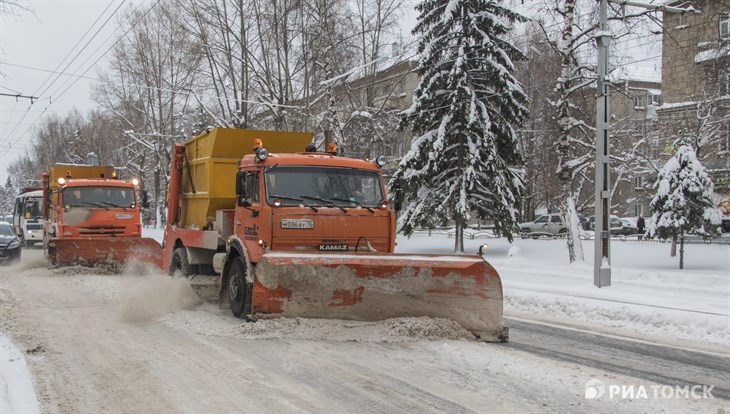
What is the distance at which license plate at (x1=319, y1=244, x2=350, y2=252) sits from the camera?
902 centimetres

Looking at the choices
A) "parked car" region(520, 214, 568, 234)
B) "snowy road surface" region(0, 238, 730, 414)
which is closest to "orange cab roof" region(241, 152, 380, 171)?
"snowy road surface" region(0, 238, 730, 414)

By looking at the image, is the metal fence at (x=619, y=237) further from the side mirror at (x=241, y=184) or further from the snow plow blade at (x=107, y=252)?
the side mirror at (x=241, y=184)

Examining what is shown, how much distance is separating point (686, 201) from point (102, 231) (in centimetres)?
1799

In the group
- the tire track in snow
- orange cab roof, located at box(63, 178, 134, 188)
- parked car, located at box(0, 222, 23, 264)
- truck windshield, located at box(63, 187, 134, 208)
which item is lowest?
the tire track in snow

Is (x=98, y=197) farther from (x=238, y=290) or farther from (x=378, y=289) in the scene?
(x=378, y=289)

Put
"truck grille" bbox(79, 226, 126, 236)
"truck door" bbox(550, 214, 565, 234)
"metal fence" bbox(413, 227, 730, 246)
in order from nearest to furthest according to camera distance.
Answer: "truck grille" bbox(79, 226, 126, 236)
"metal fence" bbox(413, 227, 730, 246)
"truck door" bbox(550, 214, 565, 234)

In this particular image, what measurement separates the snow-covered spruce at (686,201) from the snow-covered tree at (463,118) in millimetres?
5459

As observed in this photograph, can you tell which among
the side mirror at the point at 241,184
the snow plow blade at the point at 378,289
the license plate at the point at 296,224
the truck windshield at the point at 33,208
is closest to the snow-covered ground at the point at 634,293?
the snow plow blade at the point at 378,289

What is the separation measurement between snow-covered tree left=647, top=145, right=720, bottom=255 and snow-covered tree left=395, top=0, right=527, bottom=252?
5.44 metres

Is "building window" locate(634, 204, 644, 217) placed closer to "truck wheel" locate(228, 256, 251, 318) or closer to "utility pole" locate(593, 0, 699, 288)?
"utility pole" locate(593, 0, 699, 288)

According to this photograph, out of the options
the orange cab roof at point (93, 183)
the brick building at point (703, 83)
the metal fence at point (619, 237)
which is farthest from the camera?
the metal fence at point (619, 237)

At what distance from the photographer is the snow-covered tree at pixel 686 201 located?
2030 cm

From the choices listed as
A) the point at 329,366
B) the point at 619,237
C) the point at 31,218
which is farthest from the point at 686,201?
the point at 31,218

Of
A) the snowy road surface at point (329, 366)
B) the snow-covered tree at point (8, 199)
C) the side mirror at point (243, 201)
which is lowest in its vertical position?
the snowy road surface at point (329, 366)
